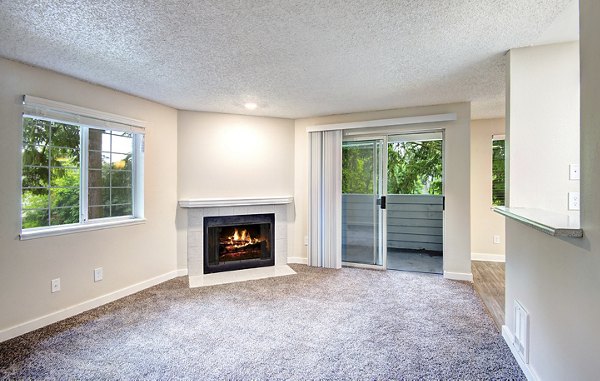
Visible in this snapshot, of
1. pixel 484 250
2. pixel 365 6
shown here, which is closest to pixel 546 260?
pixel 365 6

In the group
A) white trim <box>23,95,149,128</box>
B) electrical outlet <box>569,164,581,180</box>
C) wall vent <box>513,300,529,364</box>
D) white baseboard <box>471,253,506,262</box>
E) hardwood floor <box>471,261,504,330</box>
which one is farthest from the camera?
white baseboard <box>471,253,506,262</box>

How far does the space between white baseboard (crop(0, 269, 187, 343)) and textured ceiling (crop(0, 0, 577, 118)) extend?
7.24ft

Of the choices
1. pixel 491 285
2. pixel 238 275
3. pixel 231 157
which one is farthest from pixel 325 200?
pixel 491 285

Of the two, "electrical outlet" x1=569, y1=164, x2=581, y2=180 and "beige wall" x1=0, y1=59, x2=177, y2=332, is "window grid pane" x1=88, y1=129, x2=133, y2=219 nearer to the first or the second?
"beige wall" x1=0, y1=59, x2=177, y2=332

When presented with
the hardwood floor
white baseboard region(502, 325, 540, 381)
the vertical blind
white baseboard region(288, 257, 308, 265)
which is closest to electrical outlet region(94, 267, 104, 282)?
white baseboard region(288, 257, 308, 265)

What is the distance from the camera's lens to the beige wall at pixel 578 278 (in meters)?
1.19

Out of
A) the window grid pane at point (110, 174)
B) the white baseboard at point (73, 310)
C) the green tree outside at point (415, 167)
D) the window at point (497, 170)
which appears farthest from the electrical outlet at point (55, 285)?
the window at point (497, 170)

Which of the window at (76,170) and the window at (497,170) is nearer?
the window at (76,170)

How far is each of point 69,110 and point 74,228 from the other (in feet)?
3.69

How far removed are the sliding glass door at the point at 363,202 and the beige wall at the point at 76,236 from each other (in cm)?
251

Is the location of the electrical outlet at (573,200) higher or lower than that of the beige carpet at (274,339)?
higher

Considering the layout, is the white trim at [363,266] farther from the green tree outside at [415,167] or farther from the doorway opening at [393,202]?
the green tree outside at [415,167]

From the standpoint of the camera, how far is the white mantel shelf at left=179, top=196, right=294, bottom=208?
401 centimetres

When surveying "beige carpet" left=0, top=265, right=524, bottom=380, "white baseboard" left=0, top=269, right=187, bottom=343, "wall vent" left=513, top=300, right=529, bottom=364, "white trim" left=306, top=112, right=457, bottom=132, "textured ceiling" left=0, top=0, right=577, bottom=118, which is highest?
"textured ceiling" left=0, top=0, right=577, bottom=118
